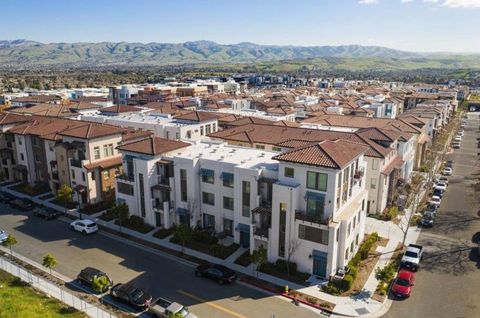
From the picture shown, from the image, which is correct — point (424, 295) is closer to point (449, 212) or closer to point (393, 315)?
point (393, 315)

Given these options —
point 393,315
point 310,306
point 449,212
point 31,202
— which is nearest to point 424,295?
point 393,315

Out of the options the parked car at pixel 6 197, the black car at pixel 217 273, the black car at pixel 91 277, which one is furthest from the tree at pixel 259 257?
the parked car at pixel 6 197

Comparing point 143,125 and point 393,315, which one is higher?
point 143,125

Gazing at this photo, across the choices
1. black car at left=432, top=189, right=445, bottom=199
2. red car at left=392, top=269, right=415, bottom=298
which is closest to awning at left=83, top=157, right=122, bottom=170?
red car at left=392, top=269, right=415, bottom=298

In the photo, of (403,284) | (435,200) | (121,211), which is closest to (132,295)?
(121,211)

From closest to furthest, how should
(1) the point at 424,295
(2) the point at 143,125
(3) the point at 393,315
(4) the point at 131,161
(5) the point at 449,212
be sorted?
(3) the point at 393,315, (1) the point at 424,295, (4) the point at 131,161, (5) the point at 449,212, (2) the point at 143,125

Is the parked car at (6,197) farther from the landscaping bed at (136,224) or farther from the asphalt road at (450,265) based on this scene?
the asphalt road at (450,265)
